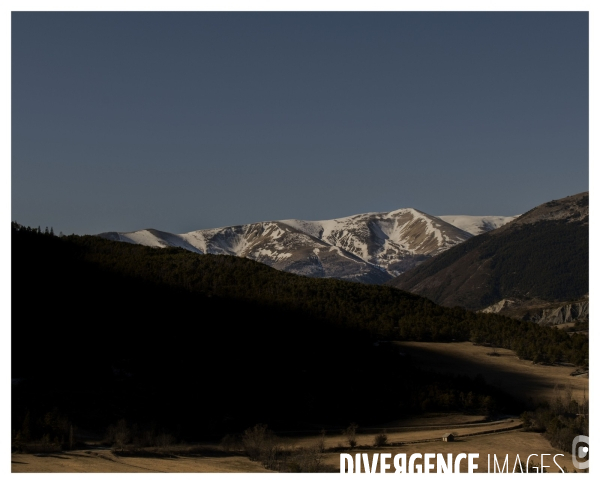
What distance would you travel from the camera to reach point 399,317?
160 metres

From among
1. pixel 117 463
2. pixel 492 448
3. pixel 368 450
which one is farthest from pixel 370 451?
pixel 117 463

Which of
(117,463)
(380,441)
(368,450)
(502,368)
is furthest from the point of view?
(502,368)

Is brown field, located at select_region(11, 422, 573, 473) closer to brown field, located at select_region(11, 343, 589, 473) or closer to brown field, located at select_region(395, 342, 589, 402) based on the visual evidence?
brown field, located at select_region(11, 343, 589, 473)

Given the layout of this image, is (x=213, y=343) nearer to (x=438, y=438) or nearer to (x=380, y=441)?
(x=438, y=438)

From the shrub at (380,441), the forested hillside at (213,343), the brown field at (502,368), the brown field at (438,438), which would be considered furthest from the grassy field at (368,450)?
the brown field at (502,368)

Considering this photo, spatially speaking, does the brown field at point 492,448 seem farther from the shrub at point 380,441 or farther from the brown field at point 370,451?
the shrub at point 380,441

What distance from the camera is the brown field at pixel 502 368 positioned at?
115562 mm

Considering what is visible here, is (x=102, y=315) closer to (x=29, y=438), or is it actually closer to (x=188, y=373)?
(x=188, y=373)

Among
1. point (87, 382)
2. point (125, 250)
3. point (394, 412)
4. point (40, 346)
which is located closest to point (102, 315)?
point (40, 346)

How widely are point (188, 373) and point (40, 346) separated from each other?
57.1ft

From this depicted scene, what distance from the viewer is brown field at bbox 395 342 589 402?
115562mm

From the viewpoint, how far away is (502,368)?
12950cm

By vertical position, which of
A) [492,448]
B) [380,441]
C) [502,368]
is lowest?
[492,448]

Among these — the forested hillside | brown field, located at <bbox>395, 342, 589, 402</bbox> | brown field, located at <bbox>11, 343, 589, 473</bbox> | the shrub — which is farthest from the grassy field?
brown field, located at <bbox>395, 342, 589, 402</bbox>
